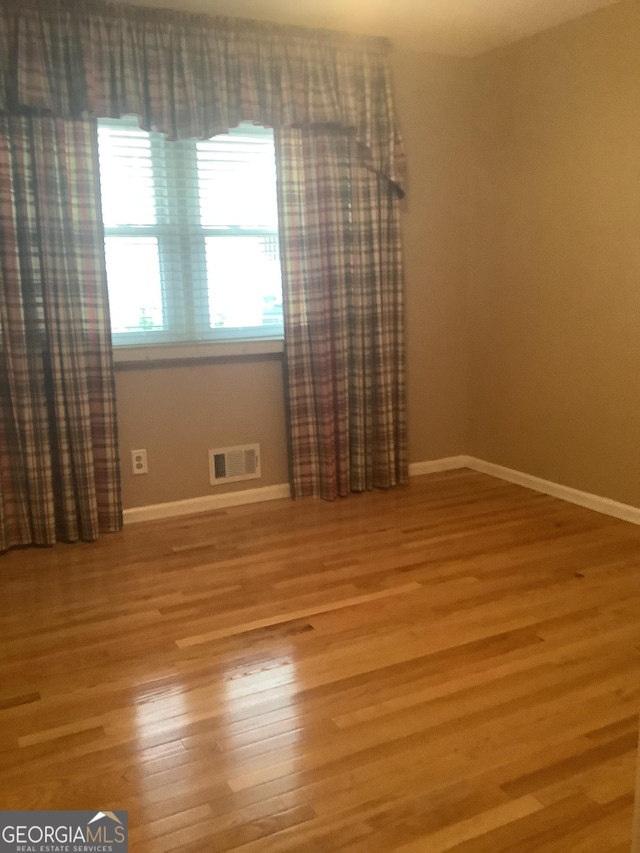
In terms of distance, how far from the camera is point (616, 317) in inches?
131

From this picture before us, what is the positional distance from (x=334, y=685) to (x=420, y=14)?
116 inches

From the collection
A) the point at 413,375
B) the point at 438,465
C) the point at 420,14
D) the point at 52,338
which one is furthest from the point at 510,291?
the point at 52,338

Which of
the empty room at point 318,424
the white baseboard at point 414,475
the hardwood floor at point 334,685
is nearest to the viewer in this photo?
the hardwood floor at point 334,685

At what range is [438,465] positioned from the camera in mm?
4359

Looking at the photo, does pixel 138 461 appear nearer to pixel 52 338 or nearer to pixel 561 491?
pixel 52 338

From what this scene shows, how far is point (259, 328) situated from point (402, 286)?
83 centimetres

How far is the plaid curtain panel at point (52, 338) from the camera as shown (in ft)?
9.96

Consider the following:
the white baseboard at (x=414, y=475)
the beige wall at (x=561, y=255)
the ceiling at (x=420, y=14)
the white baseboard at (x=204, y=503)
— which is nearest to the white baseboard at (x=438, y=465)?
the white baseboard at (x=414, y=475)

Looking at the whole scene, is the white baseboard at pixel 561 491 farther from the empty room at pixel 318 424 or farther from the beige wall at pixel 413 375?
the beige wall at pixel 413 375

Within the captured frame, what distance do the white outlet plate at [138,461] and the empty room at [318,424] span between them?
2 cm

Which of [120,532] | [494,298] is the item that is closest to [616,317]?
[494,298]

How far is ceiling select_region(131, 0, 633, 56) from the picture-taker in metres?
3.16

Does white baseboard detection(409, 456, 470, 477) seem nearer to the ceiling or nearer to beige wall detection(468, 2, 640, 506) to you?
beige wall detection(468, 2, 640, 506)

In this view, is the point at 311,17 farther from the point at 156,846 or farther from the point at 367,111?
the point at 156,846
